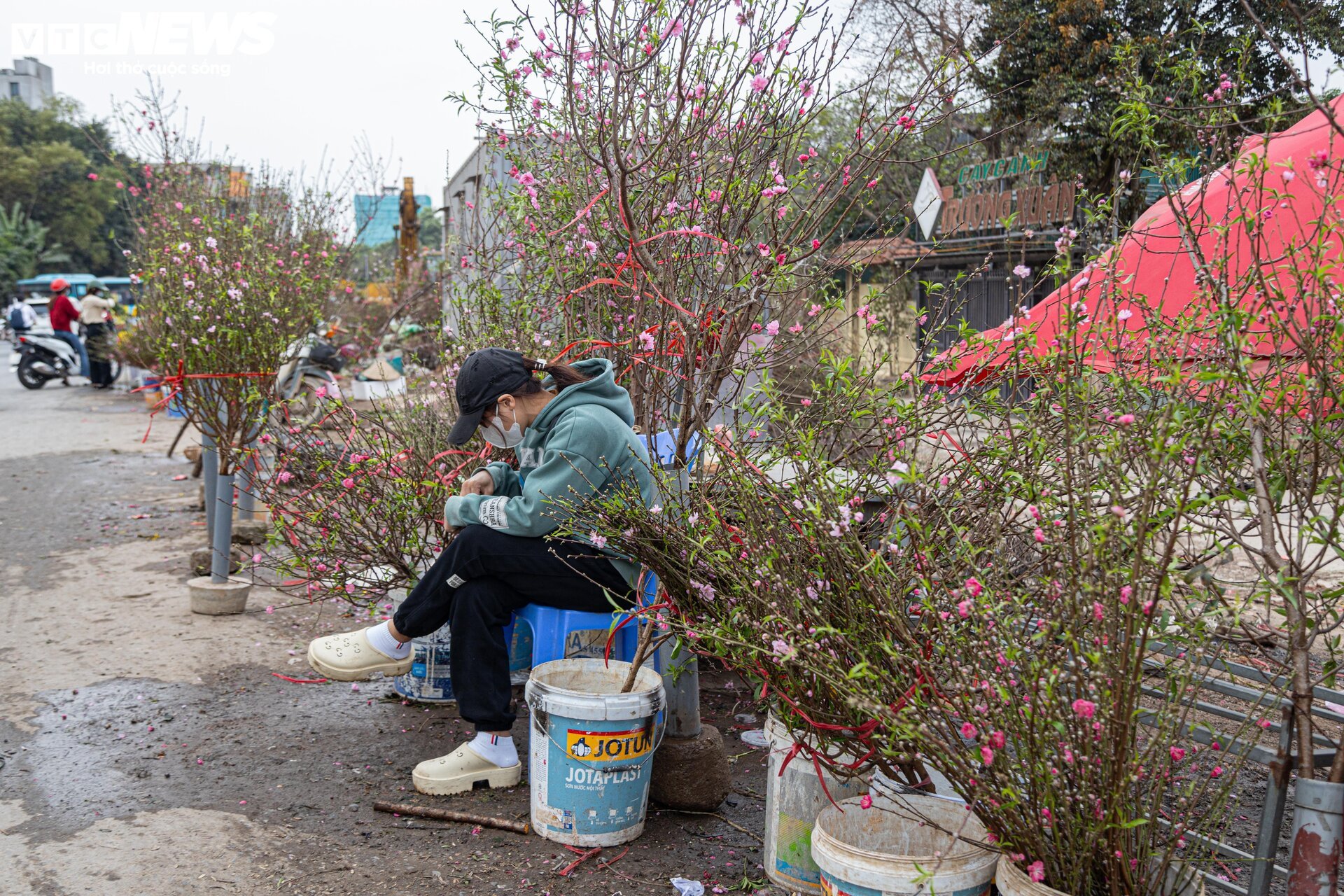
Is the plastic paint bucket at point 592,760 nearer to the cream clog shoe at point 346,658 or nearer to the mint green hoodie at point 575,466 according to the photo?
the mint green hoodie at point 575,466

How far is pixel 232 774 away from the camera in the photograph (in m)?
3.77

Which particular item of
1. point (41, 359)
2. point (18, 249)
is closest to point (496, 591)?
point (41, 359)

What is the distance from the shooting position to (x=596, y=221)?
13.7 feet

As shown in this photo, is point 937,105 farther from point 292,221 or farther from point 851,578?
point 292,221

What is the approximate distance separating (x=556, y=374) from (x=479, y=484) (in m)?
0.48

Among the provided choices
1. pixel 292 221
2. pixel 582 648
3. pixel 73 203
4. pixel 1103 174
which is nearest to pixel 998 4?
pixel 1103 174

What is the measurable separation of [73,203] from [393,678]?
57.5m

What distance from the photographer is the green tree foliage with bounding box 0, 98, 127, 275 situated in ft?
166

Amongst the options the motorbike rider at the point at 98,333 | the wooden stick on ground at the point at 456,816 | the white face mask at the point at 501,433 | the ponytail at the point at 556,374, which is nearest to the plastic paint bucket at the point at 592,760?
the wooden stick on ground at the point at 456,816

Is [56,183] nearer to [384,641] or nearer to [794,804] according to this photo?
[384,641]

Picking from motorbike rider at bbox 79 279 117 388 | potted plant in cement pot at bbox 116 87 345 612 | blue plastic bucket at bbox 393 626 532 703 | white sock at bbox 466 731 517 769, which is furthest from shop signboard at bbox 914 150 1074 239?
motorbike rider at bbox 79 279 117 388

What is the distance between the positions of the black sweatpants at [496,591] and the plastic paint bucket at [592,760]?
0.28 meters

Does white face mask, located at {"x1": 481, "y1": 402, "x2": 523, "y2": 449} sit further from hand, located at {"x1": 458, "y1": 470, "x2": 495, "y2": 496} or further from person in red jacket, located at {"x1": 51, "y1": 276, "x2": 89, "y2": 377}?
person in red jacket, located at {"x1": 51, "y1": 276, "x2": 89, "y2": 377}

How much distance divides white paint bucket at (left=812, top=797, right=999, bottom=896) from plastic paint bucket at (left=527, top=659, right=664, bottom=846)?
75cm
